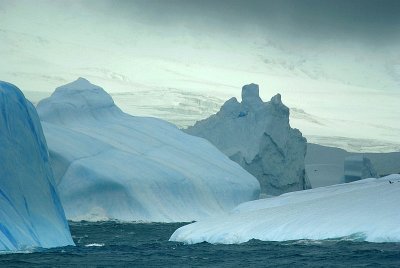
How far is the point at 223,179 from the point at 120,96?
62.9 meters

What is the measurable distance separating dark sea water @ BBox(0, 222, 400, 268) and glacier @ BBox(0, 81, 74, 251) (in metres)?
0.36

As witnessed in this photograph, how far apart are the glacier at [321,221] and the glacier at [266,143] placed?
17850mm

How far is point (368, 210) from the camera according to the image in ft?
72.6

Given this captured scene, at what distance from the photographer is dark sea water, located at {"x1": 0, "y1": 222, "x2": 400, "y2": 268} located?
19.3 metres

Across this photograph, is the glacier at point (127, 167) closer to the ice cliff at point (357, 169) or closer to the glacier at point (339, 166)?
the ice cliff at point (357, 169)

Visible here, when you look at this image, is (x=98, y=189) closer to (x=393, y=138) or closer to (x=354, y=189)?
(x=354, y=189)

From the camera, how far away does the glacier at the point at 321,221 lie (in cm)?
2114

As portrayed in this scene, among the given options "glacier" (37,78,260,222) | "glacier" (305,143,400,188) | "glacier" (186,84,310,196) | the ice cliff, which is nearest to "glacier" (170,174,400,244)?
"glacier" (37,78,260,222)

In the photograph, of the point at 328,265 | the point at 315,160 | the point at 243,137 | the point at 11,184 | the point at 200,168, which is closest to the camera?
the point at 328,265

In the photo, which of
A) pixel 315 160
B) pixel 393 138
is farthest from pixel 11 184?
pixel 393 138

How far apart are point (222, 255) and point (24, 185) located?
4272 millimetres

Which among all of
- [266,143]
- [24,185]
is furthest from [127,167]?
[24,185]

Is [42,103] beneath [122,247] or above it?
above

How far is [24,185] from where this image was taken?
21297 millimetres
